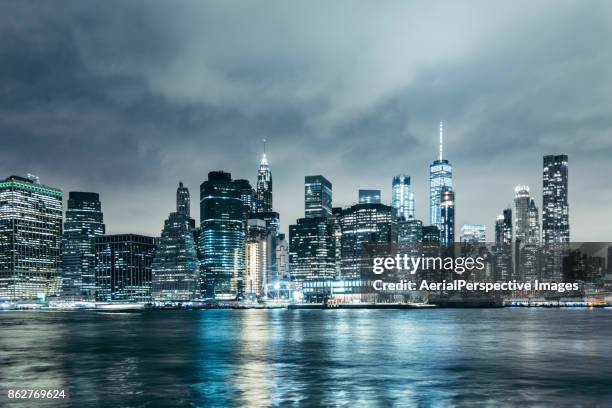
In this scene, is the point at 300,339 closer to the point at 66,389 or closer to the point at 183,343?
the point at 183,343

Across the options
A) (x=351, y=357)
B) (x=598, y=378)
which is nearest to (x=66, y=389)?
(x=351, y=357)

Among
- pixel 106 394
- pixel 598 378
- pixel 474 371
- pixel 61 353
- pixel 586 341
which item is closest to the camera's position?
pixel 106 394

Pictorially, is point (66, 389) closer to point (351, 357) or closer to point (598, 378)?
point (351, 357)

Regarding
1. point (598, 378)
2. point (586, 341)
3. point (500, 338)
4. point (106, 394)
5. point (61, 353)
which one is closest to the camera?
point (106, 394)

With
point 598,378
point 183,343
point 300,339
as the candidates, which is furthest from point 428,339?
point 598,378

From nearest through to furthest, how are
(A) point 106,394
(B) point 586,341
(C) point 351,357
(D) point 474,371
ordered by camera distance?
(A) point 106,394 < (D) point 474,371 < (C) point 351,357 < (B) point 586,341

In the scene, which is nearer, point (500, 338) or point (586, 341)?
point (586, 341)

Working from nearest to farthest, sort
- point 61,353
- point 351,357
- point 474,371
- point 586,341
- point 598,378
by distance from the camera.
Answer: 1. point 598,378
2. point 474,371
3. point 351,357
4. point 61,353
5. point 586,341

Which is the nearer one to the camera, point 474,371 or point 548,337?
point 474,371
